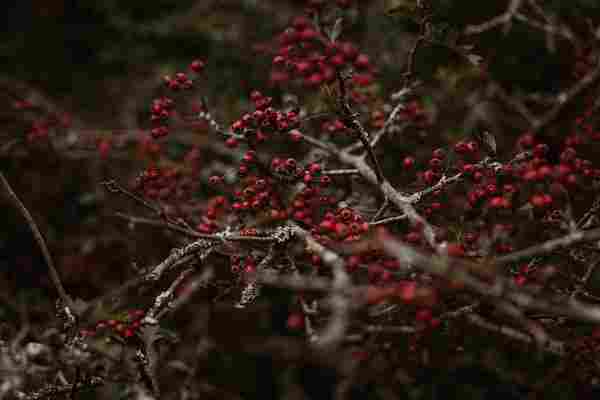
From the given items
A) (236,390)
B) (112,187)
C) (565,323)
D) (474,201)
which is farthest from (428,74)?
(236,390)

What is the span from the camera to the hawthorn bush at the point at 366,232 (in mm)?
1636

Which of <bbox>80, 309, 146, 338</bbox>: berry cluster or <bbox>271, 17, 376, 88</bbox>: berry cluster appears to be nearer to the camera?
<bbox>271, 17, 376, 88</bbox>: berry cluster

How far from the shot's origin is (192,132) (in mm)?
4652

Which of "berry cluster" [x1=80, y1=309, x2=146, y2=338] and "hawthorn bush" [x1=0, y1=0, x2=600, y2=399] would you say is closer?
"hawthorn bush" [x1=0, y1=0, x2=600, y2=399]

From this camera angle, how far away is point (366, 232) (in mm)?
1825

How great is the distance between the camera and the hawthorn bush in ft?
5.37

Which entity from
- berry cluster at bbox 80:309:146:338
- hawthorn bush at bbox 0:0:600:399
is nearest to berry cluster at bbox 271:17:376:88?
hawthorn bush at bbox 0:0:600:399

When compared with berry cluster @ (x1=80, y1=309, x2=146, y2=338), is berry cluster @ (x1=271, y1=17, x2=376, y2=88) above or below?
above

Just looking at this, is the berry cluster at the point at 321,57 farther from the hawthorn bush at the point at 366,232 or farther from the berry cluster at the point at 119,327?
the berry cluster at the point at 119,327

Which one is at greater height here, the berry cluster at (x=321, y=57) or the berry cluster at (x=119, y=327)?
the berry cluster at (x=321, y=57)

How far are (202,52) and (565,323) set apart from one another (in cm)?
456

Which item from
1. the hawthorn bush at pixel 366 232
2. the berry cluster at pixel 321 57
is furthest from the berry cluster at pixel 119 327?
the berry cluster at pixel 321 57

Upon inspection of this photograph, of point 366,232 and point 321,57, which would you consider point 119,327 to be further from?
point 321,57

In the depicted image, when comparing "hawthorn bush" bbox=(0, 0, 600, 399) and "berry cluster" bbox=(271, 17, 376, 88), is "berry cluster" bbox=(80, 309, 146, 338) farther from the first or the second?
"berry cluster" bbox=(271, 17, 376, 88)
